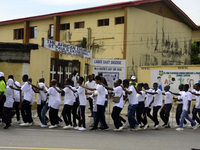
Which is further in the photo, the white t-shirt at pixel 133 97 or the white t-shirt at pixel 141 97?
the white t-shirt at pixel 141 97

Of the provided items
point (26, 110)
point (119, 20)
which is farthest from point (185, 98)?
point (119, 20)

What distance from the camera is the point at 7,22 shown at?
93.4ft

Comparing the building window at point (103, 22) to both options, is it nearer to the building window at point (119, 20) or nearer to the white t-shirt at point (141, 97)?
the building window at point (119, 20)

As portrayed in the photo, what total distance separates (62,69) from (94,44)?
7411 millimetres

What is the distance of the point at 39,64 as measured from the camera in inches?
521

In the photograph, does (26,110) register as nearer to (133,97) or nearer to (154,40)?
(133,97)

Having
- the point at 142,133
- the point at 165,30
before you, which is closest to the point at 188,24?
the point at 165,30

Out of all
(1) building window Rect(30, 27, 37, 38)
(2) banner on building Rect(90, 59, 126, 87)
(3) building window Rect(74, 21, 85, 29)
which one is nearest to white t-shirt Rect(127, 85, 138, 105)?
(2) banner on building Rect(90, 59, 126, 87)

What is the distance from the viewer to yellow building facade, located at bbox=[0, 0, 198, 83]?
21578 millimetres

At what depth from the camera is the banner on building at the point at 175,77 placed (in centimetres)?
1720

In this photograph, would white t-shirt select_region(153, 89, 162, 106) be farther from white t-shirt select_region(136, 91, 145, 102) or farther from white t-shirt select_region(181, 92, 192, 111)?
white t-shirt select_region(181, 92, 192, 111)

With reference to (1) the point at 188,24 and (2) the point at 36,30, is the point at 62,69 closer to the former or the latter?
(2) the point at 36,30

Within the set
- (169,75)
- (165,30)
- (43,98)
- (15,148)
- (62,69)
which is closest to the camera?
(15,148)

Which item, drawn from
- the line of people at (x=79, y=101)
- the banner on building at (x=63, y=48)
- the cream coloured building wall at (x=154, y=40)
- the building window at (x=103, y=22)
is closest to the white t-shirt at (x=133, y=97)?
the line of people at (x=79, y=101)
